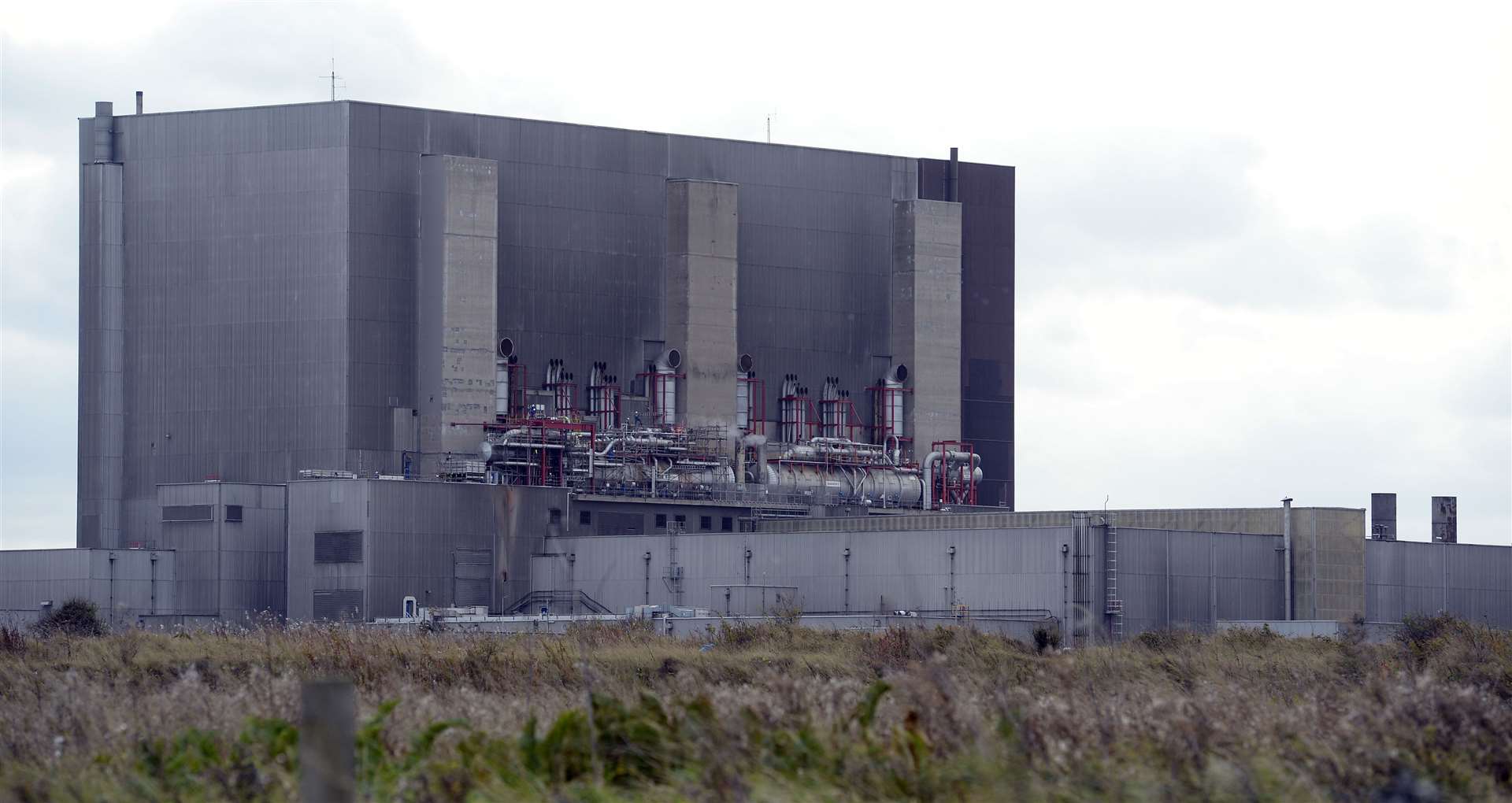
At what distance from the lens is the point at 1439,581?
6744 centimetres

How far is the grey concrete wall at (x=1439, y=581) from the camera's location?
65.4m

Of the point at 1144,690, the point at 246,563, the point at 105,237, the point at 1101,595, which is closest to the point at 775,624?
the point at 1101,595

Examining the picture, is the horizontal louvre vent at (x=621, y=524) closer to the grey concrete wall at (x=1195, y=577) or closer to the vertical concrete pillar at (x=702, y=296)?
the vertical concrete pillar at (x=702, y=296)

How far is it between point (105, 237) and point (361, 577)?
19.7 metres

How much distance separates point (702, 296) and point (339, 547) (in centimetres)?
1839

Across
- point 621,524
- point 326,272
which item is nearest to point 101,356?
point 326,272

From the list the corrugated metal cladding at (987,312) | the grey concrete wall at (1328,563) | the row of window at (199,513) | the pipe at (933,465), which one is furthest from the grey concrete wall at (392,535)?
the grey concrete wall at (1328,563)

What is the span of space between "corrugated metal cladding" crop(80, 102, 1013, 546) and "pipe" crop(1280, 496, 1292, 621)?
23.8 metres

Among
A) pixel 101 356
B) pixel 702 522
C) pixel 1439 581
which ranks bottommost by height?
pixel 1439 581

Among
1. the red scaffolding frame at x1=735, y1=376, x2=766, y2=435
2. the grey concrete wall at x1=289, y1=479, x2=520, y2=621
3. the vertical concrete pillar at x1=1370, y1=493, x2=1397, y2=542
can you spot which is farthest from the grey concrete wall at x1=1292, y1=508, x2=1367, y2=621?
the grey concrete wall at x1=289, y1=479, x2=520, y2=621

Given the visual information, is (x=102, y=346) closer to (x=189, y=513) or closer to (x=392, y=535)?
(x=189, y=513)

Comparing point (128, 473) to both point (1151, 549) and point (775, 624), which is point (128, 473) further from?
point (1151, 549)

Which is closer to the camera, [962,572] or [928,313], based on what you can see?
[962,572]

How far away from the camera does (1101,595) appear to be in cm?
5738
